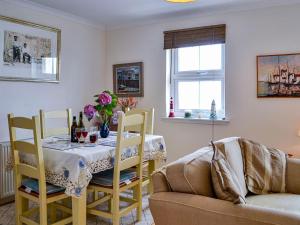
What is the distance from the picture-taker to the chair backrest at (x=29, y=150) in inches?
80.7

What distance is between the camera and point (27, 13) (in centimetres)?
330

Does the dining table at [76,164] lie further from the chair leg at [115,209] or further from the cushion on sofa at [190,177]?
the cushion on sofa at [190,177]

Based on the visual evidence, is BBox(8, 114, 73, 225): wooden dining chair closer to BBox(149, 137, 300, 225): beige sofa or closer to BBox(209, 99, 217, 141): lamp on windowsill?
BBox(149, 137, 300, 225): beige sofa

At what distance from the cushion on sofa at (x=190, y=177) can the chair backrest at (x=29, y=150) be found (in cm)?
96

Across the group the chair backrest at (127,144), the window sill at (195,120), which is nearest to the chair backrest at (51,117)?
the chair backrest at (127,144)

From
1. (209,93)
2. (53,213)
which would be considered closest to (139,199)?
(53,213)

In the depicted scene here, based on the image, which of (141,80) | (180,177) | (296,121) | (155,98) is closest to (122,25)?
(141,80)

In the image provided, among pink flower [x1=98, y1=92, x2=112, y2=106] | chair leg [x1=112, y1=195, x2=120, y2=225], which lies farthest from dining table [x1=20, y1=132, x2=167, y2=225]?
pink flower [x1=98, y1=92, x2=112, y2=106]

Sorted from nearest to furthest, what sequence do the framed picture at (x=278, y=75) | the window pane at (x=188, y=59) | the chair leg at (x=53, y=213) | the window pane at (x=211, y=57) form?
1. the chair leg at (x=53, y=213)
2. the framed picture at (x=278, y=75)
3. the window pane at (x=211, y=57)
4. the window pane at (x=188, y=59)

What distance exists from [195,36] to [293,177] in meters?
2.11

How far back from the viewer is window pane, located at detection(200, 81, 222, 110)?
367 cm

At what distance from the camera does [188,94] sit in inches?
154

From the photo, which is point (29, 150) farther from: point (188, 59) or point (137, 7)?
point (188, 59)

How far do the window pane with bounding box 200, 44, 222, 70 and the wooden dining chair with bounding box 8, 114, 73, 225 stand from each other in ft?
7.75
